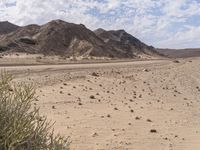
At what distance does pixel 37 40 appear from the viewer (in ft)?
227

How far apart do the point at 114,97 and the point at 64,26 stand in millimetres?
56823

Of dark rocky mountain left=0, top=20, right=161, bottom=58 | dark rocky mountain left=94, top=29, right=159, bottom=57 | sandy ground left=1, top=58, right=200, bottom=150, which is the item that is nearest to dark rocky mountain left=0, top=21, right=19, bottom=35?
dark rocky mountain left=94, top=29, right=159, bottom=57

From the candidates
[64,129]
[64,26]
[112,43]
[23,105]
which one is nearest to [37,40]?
[64,26]

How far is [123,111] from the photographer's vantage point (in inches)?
589

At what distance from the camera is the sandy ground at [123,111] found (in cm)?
1130

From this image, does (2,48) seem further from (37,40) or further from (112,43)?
(112,43)

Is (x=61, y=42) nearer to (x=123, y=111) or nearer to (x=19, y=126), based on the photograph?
(x=123, y=111)

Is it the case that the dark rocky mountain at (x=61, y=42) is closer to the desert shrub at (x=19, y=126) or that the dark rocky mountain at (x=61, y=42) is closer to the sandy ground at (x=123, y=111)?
the sandy ground at (x=123, y=111)

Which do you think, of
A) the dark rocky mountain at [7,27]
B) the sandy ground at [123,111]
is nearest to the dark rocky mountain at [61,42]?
the dark rocky mountain at [7,27]

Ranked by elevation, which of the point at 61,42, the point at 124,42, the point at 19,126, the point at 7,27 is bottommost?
the point at 124,42

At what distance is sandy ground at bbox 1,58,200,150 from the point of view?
11.3m

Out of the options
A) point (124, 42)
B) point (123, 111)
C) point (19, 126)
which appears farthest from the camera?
point (124, 42)

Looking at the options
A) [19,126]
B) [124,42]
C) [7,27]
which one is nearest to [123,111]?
[19,126]

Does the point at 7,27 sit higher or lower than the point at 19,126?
higher
